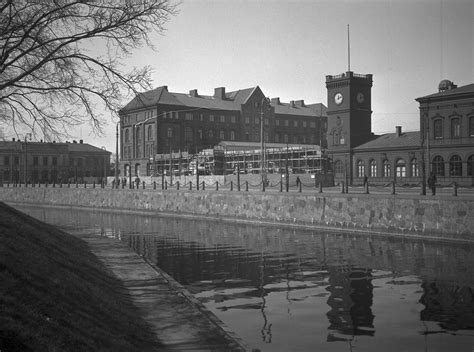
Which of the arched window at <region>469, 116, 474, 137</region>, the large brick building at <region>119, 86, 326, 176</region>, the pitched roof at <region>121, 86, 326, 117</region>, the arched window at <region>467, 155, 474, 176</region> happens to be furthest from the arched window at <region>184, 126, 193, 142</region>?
the arched window at <region>467, 155, 474, 176</region>

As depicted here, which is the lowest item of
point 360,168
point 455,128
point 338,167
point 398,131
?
point 360,168

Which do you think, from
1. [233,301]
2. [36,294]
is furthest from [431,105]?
[36,294]

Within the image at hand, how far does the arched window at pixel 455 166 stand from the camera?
56875 millimetres

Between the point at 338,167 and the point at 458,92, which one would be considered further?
the point at 338,167

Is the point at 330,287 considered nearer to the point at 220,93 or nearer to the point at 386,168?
the point at 386,168

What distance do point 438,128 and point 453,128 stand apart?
1.91m

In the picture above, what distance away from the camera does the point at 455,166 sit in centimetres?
5722

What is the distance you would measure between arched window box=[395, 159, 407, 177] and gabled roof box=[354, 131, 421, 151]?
1.86 metres

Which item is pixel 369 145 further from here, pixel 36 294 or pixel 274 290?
pixel 36 294

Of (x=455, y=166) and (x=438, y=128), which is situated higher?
(x=438, y=128)

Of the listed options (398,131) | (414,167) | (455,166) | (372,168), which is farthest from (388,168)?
(455,166)

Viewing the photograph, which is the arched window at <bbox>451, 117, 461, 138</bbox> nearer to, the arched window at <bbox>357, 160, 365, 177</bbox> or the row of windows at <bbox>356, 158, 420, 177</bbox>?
the row of windows at <bbox>356, 158, 420, 177</bbox>

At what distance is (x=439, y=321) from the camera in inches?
464

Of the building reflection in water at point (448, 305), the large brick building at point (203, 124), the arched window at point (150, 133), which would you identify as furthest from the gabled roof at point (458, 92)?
the arched window at point (150, 133)
